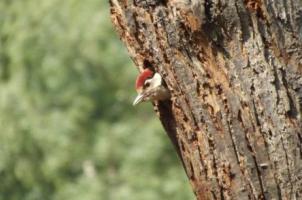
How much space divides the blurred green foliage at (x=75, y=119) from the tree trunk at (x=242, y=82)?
40.6ft

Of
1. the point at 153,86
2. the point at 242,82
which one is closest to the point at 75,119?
the point at 153,86

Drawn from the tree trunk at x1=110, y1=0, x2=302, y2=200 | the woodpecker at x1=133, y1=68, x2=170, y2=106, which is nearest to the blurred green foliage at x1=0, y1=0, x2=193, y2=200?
the woodpecker at x1=133, y1=68, x2=170, y2=106

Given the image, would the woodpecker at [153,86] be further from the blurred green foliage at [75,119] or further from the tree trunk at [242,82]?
the blurred green foliage at [75,119]

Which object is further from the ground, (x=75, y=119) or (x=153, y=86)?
(x=75, y=119)

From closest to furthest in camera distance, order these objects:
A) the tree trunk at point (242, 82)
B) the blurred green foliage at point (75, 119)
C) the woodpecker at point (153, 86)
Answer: the tree trunk at point (242, 82) < the woodpecker at point (153, 86) < the blurred green foliage at point (75, 119)

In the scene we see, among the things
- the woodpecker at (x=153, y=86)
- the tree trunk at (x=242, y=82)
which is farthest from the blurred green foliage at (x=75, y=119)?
the tree trunk at (x=242, y=82)

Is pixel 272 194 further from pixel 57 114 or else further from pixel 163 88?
pixel 57 114

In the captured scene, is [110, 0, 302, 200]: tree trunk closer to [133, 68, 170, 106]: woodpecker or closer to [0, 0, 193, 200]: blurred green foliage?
[133, 68, 170, 106]: woodpecker

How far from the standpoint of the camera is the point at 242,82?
4.09 meters

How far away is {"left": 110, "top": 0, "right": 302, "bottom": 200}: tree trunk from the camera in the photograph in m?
4.07

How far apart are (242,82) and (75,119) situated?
13.8m

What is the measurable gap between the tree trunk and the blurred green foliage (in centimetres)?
1238

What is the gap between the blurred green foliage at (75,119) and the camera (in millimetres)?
17156

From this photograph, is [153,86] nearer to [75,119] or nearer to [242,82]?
[242,82]
